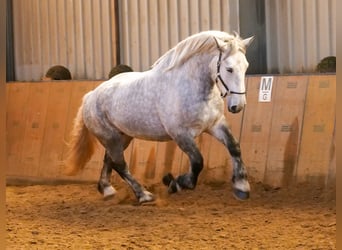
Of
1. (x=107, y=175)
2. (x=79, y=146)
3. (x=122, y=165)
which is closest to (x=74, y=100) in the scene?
(x=79, y=146)

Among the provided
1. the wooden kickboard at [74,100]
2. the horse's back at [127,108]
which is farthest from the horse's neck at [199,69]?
the wooden kickboard at [74,100]

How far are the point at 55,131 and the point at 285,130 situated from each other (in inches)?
132

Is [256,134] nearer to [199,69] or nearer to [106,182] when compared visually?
[199,69]

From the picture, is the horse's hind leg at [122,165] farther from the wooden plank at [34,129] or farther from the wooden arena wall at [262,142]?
the wooden plank at [34,129]

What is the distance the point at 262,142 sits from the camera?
7758mm

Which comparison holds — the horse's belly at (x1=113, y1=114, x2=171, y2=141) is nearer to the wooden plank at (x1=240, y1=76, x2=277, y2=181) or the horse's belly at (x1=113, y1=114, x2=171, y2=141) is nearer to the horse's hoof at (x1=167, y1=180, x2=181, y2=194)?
the horse's hoof at (x1=167, y1=180, x2=181, y2=194)

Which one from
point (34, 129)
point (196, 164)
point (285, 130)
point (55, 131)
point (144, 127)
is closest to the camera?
point (196, 164)

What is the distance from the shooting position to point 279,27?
9.85 metres

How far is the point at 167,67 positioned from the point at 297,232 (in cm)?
217

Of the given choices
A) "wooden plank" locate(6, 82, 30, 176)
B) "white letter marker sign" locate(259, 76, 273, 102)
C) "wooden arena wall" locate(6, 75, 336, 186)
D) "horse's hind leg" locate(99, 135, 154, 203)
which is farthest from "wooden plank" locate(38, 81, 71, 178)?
"white letter marker sign" locate(259, 76, 273, 102)

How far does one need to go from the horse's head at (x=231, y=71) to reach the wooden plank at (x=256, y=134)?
4.77 feet

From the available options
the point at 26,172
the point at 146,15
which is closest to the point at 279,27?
the point at 146,15

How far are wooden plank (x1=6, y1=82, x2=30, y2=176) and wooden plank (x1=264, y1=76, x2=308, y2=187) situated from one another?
3.80 m

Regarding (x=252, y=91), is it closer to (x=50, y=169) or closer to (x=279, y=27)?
(x=279, y=27)
